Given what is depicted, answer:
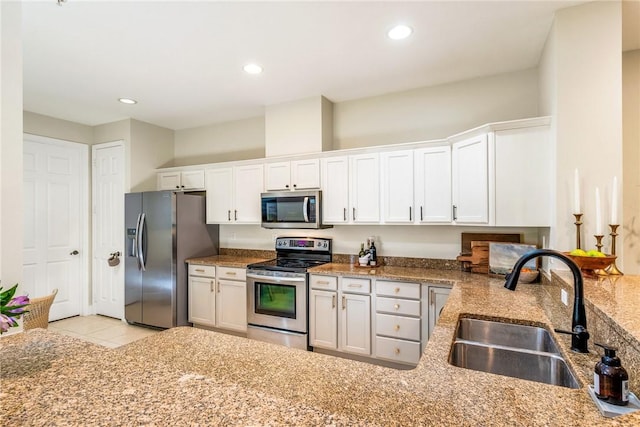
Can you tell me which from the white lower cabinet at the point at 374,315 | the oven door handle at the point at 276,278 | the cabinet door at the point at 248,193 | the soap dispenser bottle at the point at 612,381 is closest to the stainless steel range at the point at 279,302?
the oven door handle at the point at 276,278

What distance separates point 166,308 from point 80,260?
72.4 inches

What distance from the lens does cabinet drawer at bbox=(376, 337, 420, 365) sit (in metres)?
2.84

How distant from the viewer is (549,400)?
897 mm

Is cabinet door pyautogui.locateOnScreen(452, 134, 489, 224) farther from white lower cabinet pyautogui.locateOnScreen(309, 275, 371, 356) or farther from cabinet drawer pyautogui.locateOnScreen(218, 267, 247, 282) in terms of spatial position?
cabinet drawer pyautogui.locateOnScreen(218, 267, 247, 282)

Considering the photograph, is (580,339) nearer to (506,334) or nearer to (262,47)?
(506,334)

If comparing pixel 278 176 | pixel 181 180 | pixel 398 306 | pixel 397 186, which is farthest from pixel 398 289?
pixel 181 180

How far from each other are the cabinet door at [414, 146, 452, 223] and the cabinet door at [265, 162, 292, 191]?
1.44m

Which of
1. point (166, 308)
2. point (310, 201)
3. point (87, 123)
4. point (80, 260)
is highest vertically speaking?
point (87, 123)

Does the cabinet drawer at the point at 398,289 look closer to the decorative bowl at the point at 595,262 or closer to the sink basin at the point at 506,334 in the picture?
the sink basin at the point at 506,334

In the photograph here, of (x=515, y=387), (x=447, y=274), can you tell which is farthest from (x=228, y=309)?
(x=515, y=387)

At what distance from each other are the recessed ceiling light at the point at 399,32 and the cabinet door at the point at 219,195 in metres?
2.51

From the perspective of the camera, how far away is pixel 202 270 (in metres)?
3.94

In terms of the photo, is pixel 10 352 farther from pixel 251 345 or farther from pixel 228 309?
pixel 228 309

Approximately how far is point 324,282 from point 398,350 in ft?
2.98
